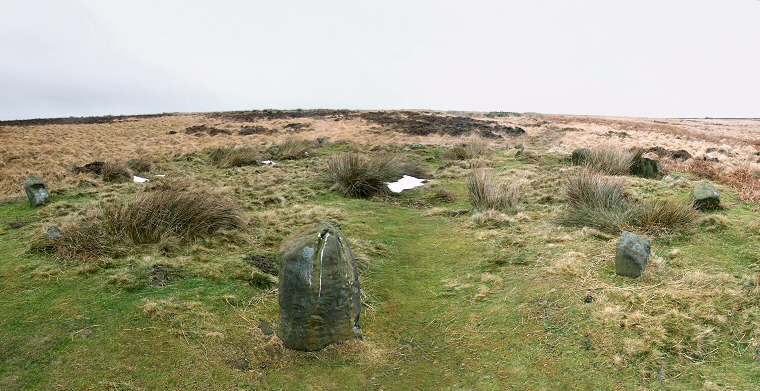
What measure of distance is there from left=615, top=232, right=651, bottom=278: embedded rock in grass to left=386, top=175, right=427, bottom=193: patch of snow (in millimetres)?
5820

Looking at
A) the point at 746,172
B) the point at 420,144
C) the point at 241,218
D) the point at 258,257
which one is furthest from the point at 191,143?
the point at 746,172

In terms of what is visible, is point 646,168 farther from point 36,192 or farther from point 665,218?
point 36,192

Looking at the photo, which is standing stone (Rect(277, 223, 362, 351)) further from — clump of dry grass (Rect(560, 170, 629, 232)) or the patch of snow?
the patch of snow

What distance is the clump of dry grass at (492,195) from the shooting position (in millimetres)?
8219

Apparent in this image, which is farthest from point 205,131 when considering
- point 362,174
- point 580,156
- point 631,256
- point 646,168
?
point 631,256

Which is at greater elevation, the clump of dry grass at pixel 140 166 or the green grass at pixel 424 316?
the clump of dry grass at pixel 140 166

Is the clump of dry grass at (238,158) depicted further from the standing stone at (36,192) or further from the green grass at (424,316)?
the green grass at (424,316)

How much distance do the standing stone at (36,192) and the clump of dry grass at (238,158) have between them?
576 centimetres

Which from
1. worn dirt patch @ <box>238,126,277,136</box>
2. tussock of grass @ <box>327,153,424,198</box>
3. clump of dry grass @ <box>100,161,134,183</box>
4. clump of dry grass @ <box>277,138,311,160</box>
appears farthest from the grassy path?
worn dirt patch @ <box>238,126,277,136</box>

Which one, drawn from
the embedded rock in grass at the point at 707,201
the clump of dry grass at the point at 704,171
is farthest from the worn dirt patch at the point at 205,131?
the embedded rock in grass at the point at 707,201

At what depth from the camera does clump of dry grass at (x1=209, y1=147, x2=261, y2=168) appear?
14.6 m

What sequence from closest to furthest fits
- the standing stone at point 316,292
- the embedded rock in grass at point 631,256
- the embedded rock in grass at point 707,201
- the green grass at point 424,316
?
the green grass at point 424,316 → the standing stone at point 316,292 → the embedded rock in grass at point 631,256 → the embedded rock in grass at point 707,201

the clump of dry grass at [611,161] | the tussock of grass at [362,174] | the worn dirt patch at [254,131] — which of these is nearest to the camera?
the tussock of grass at [362,174]

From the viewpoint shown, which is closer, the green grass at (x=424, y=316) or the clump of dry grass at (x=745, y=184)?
the green grass at (x=424, y=316)
